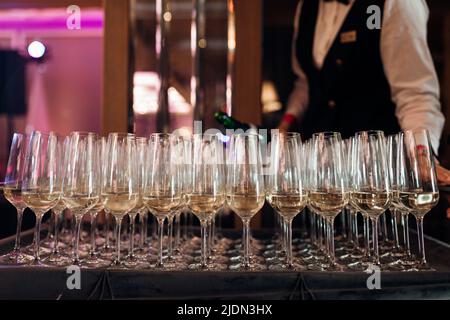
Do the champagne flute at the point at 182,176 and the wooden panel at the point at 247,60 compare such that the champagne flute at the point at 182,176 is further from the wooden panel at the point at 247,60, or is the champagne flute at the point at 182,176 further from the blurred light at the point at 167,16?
the blurred light at the point at 167,16

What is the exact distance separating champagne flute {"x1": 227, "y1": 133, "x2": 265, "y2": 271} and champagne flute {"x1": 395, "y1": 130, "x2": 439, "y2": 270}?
326mm

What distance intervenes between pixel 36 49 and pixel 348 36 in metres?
3.60

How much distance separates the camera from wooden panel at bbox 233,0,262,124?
2.58 metres

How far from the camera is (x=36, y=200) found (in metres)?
0.97

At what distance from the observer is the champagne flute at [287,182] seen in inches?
37.5

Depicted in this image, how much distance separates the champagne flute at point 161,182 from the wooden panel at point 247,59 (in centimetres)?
160

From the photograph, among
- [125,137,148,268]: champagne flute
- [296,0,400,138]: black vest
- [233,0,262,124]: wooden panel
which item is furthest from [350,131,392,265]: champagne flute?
[233,0,262,124]: wooden panel

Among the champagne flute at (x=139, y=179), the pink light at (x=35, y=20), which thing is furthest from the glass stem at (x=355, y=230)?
the pink light at (x=35, y=20)

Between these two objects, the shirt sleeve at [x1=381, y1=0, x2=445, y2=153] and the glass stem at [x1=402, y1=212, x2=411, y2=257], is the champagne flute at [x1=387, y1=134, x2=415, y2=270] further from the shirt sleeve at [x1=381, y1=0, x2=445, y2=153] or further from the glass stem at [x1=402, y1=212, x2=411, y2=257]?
the shirt sleeve at [x1=381, y1=0, x2=445, y2=153]

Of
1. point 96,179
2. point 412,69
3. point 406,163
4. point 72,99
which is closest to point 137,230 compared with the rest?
point 96,179

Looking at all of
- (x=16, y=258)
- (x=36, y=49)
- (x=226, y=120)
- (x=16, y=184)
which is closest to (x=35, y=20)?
(x=36, y=49)

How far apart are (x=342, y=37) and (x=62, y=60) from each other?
3574 mm

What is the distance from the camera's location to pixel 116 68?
2588 mm
